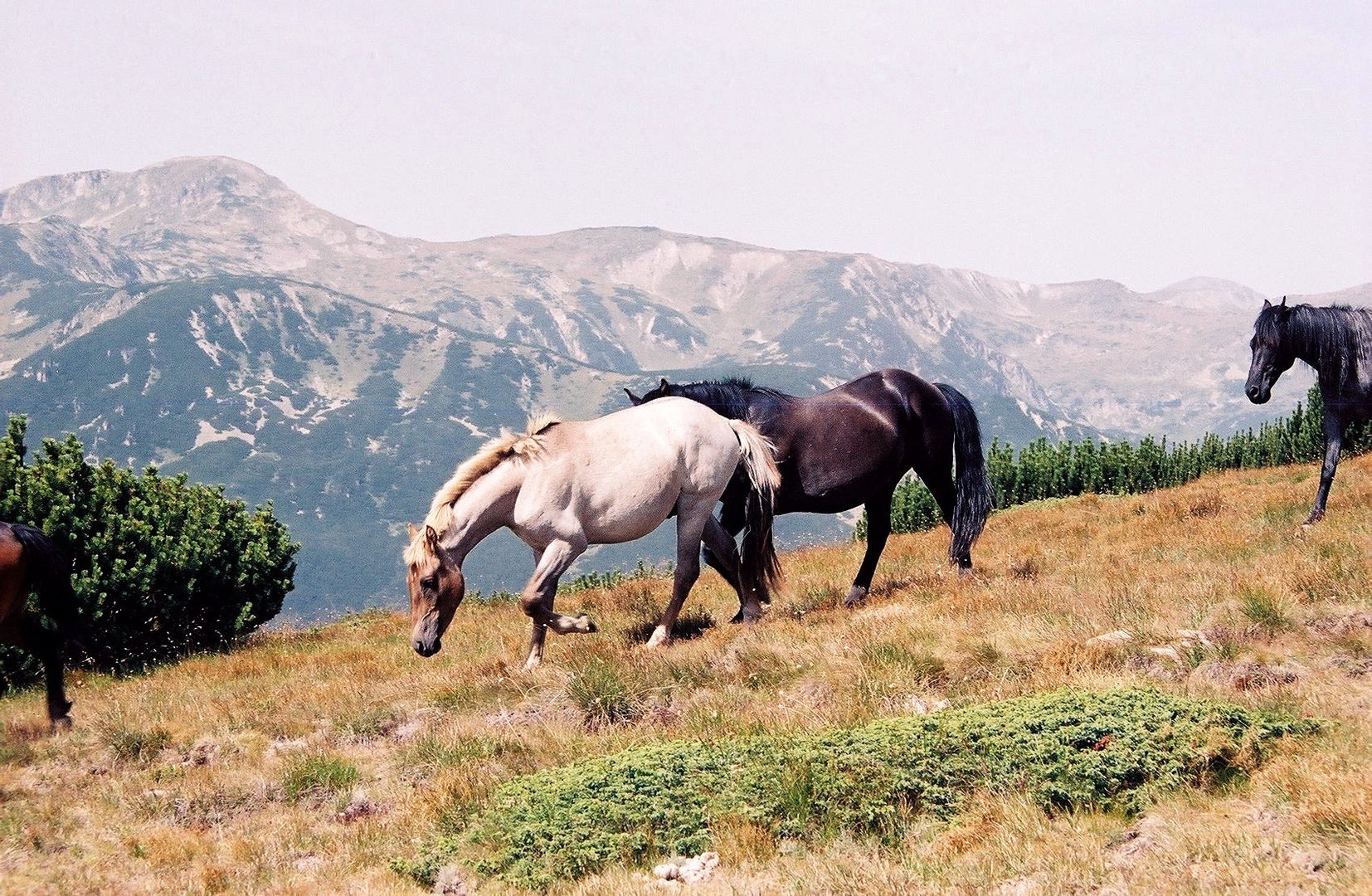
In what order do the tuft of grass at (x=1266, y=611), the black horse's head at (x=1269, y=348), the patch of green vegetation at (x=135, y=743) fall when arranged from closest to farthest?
1. the tuft of grass at (x=1266, y=611)
2. the patch of green vegetation at (x=135, y=743)
3. the black horse's head at (x=1269, y=348)

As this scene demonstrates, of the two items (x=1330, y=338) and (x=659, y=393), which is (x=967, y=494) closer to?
(x=659, y=393)

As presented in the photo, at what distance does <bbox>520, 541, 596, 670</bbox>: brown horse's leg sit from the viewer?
9812 mm

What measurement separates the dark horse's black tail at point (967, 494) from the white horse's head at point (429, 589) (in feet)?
20.0

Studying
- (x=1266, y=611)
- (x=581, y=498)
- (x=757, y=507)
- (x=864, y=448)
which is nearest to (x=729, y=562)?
(x=757, y=507)

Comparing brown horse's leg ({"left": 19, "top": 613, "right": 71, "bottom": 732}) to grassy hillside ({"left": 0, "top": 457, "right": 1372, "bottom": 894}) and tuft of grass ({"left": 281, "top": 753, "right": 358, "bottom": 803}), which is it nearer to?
grassy hillside ({"left": 0, "top": 457, "right": 1372, "bottom": 894})

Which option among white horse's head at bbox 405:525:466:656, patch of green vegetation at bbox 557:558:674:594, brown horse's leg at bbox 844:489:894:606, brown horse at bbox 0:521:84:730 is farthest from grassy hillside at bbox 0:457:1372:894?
patch of green vegetation at bbox 557:558:674:594

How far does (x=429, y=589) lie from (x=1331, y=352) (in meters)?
11.3

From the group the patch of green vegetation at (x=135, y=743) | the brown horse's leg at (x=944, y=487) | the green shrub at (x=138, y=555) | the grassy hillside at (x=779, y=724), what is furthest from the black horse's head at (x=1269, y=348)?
the green shrub at (x=138, y=555)

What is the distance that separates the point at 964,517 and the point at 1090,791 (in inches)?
283

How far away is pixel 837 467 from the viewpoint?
11.9 m

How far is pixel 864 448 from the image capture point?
12062 millimetres

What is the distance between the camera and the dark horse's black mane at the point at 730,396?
11.9 m

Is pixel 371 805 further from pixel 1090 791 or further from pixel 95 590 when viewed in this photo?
pixel 95 590

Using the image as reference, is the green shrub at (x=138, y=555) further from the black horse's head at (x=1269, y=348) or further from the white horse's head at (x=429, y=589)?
the black horse's head at (x=1269, y=348)
